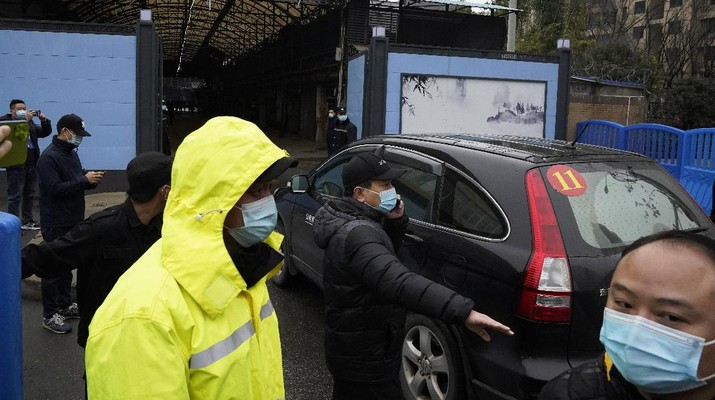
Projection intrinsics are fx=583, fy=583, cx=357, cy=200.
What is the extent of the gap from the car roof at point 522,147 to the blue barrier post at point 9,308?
256 centimetres

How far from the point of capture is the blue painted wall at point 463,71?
14.2 m

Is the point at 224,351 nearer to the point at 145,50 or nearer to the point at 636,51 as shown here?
the point at 145,50

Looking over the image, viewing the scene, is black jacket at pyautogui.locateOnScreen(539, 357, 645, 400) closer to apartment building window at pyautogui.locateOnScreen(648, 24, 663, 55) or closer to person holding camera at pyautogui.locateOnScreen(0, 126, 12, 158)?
person holding camera at pyautogui.locateOnScreen(0, 126, 12, 158)

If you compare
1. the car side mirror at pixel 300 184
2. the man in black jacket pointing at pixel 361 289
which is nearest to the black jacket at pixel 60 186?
the car side mirror at pixel 300 184

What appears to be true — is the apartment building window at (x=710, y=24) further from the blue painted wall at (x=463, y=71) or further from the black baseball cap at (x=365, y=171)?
the black baseball cap at (x=365, y=171)

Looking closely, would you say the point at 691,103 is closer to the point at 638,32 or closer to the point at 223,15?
the point at 638,32

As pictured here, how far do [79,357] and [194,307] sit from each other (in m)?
3.60

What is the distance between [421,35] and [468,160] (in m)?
18.1

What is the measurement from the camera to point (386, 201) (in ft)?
10.1

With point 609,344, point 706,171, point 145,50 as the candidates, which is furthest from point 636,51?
point 609,344

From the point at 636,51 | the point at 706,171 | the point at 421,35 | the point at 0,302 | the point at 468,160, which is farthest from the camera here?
the point at 636,51

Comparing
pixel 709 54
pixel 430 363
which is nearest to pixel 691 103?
pixel 709 54

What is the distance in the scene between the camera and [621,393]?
1399 millimetres

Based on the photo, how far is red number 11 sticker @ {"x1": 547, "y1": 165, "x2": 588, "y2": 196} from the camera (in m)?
3.21
